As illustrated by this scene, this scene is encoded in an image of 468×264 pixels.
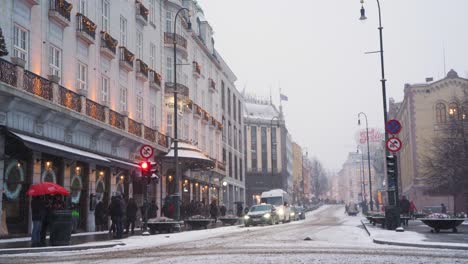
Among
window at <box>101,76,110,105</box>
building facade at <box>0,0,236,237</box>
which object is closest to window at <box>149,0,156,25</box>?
building facade at <box>0,0,236,237</box>

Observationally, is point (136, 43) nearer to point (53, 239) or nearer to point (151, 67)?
point (151, 67)

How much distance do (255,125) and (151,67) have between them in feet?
268

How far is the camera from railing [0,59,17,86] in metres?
21.3

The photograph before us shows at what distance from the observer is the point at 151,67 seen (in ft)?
139

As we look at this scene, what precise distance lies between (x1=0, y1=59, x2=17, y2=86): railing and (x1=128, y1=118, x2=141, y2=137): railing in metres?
13.0

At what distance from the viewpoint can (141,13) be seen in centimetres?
3900

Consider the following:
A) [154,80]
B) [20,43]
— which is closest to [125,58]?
[154,80]

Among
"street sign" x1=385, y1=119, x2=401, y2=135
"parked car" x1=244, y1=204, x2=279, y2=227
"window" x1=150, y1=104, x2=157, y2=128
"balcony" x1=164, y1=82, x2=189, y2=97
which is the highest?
"balcony" x1=164, y1=82, x2=189, y2=97

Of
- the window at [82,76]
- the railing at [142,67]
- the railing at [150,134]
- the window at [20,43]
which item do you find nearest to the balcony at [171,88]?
the railing at [142,67]

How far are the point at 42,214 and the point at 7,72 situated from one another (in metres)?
5.91

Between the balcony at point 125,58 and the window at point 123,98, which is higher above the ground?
the balcony at point 125,58

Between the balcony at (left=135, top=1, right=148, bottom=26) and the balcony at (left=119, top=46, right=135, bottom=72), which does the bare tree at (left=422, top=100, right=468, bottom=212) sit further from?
the balcony at (left=119, top=46, right=135, bottom=72)

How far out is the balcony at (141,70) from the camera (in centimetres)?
3822

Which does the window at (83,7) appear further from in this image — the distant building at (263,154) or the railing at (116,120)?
the distant building at (263,154)
